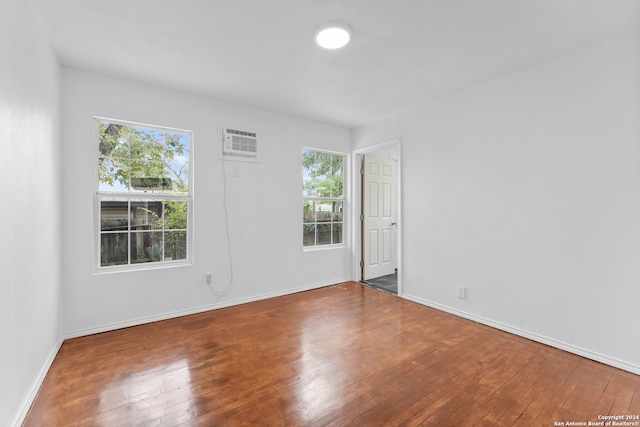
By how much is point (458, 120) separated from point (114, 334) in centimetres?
414

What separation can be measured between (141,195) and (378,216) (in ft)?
11.3

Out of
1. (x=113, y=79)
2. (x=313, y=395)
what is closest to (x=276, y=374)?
(x=313, y=395)

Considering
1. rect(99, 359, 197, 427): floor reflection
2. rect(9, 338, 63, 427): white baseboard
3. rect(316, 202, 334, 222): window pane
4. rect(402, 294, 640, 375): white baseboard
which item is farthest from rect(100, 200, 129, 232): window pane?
rect(402, 294, 640, 375): white baseboard

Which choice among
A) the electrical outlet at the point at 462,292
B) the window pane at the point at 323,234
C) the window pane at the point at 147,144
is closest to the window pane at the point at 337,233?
the window pane at the point at 323,234

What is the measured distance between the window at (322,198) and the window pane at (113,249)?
7.10ft

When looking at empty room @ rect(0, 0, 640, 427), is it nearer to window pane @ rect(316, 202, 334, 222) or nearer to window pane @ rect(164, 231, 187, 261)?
window pane @ rect(164, 231, 187, 261)

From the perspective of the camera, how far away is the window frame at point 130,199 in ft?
9.24

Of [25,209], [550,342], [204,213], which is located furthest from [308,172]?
[550,342]

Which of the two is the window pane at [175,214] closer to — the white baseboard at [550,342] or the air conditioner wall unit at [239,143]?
the air conditioner wall unit at [239,143]

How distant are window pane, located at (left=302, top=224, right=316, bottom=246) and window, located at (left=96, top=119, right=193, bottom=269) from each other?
5.22ft

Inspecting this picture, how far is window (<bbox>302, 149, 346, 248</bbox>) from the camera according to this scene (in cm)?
432

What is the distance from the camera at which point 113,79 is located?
2.85 m

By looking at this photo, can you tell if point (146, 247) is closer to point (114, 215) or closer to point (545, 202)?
point (114, 215)

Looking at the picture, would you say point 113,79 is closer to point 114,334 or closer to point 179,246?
point 179,246
